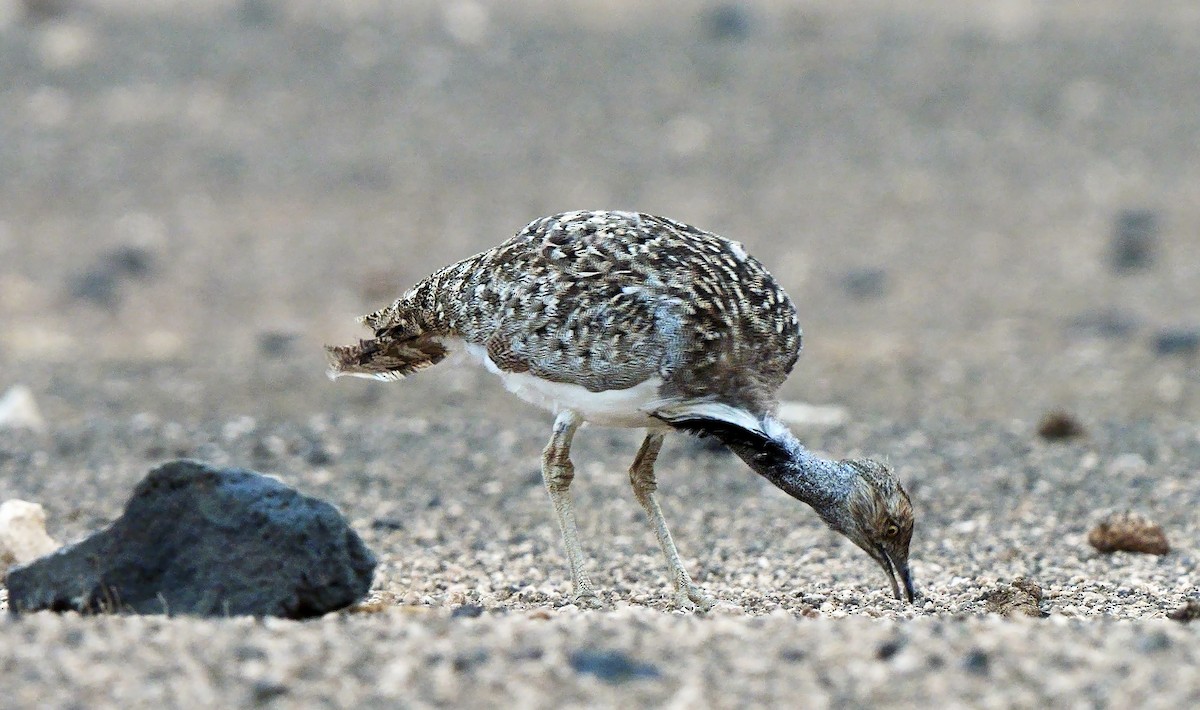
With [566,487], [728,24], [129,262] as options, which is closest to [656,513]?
[566,487]

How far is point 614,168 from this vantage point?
21953 mm

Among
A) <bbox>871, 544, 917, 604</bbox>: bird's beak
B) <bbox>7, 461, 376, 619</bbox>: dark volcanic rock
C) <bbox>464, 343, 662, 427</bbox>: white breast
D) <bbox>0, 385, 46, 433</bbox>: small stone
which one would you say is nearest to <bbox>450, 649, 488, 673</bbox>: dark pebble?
<bbox>7, 461, 376, 619</bbox>: dark volcanic rock

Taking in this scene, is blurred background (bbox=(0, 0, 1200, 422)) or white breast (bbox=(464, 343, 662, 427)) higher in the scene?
blurred background (bbox=(0, 0, 1200, 422))

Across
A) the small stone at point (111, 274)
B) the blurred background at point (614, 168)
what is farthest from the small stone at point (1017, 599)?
the small stone at point (111, 274)

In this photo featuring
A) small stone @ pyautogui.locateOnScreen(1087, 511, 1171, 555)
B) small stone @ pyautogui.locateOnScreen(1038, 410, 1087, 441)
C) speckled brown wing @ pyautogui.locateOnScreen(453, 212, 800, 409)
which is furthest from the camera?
small stone @ pyautogui.locateOnScreen(1038, 410, 1087, 441)

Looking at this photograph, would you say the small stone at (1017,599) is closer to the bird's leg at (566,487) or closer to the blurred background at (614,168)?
the bird's leg at (566,487)

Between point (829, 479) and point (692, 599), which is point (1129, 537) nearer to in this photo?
point (829, 479)

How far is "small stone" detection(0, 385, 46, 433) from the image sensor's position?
11855 mm

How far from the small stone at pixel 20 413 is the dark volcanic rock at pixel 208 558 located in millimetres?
5579

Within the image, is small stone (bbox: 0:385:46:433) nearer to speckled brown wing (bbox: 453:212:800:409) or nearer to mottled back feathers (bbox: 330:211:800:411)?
mottled back feathers (bbox: 330:211:800:411)

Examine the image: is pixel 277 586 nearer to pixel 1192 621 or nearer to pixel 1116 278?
pixel 1192 621

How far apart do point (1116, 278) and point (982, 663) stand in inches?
574

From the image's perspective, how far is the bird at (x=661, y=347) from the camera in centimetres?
685

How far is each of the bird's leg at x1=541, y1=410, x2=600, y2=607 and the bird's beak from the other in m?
1.18
